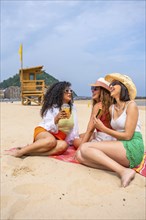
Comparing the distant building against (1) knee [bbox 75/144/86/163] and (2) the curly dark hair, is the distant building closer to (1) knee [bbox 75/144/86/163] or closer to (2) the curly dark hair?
(2) the curly dark hair

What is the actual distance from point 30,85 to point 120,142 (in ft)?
47.0

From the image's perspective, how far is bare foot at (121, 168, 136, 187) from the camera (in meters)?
2.90

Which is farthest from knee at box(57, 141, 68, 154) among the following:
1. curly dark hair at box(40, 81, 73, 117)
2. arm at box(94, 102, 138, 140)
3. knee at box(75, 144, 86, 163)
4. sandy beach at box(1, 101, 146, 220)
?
arm at box(94, 102, 138, 140)

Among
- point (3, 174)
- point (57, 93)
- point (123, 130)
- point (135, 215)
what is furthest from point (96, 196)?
point (57, 93)

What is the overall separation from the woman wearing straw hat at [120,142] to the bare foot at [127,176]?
1 cm

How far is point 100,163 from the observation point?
3.20 m

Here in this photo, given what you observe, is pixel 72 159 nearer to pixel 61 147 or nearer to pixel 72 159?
pixel 72 159

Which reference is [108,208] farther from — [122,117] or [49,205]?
[122,117]

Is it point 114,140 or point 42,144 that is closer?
point 114,140

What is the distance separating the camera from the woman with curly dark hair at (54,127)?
3.81 m

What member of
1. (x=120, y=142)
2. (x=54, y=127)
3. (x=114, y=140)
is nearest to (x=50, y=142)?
(x=54, y=127)

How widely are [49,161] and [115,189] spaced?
3.32ft

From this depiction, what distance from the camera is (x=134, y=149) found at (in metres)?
3.23

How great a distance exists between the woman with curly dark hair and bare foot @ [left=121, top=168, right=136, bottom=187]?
1101mm
